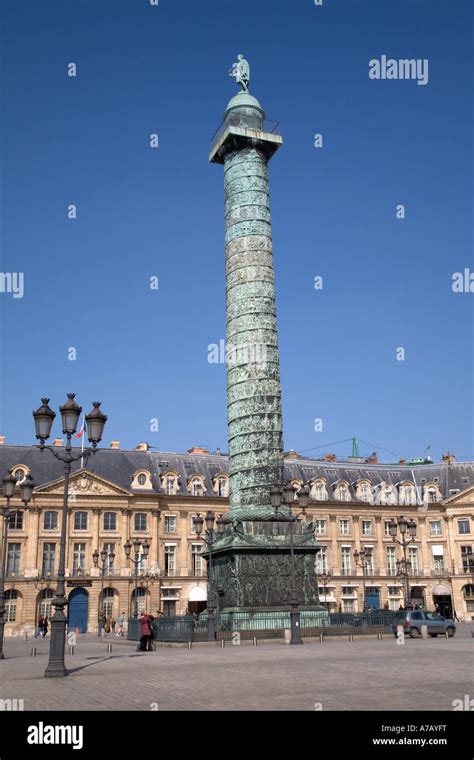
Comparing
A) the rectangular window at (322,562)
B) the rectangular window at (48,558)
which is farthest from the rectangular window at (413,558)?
the rectangular window at (48,558)

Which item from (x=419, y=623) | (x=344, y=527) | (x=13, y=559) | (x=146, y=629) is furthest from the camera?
(x=344, y=527)

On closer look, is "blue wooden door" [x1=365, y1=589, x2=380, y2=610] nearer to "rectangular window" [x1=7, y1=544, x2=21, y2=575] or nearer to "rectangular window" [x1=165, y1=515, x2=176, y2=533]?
"rectangular window" [x1=165, y1=515, x2=176, y2=533]

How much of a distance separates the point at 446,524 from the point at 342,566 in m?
8.57

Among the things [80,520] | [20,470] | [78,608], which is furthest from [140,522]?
[20,470]

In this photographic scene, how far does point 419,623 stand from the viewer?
2505 cm

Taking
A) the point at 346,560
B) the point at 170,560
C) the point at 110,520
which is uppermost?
the point at 110,520

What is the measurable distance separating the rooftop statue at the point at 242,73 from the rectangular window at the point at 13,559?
97.5 ft

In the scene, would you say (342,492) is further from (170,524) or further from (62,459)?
(62,459)

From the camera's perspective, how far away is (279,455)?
85.1ft

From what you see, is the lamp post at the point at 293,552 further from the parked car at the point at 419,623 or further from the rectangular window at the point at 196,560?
the rectangular window at the point at 196,560

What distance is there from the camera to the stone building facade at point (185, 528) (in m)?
45.9

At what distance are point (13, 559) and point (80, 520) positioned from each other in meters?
4.58

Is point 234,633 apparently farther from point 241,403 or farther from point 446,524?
point 446,524
